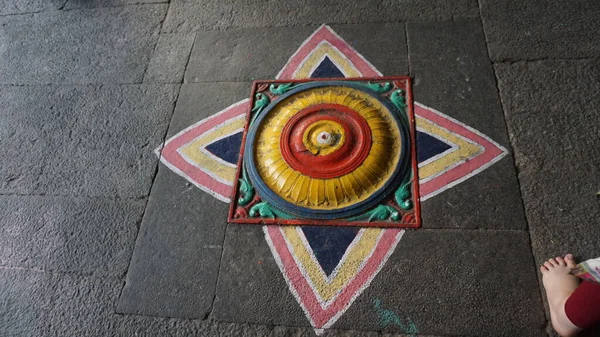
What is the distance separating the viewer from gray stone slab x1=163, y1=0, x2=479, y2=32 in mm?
3457

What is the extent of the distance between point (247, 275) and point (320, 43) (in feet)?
6.92

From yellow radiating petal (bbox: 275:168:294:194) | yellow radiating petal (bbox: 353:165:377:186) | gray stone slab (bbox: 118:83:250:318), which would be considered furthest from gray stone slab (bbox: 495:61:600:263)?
gray stone slab (bbox: 118:83:250:318)

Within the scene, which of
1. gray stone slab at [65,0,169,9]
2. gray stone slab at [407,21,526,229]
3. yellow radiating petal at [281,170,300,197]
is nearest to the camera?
gray stone slab at [407,21,526,229]

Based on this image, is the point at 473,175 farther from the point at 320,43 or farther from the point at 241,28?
the point at 241,28

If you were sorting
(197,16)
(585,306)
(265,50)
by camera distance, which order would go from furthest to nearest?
(197,16) < (265,50) < (585,306)

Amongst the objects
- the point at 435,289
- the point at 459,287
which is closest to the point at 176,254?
the point at 435,289

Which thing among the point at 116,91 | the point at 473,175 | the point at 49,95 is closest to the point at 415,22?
the point at 473,175

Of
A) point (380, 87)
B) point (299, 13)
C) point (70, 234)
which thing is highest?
point (299, 13)

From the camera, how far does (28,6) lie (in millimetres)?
4547

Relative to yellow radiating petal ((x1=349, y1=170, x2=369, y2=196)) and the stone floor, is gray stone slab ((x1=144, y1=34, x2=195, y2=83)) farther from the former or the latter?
yellow radiating petal ((x1=349, y1=170, x2=369, y2=196))

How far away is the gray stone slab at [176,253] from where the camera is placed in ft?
8.26

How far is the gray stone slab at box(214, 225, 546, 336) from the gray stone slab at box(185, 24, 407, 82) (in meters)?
1.51

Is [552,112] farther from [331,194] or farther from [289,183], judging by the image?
[289,183]

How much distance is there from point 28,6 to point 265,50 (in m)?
3.17
